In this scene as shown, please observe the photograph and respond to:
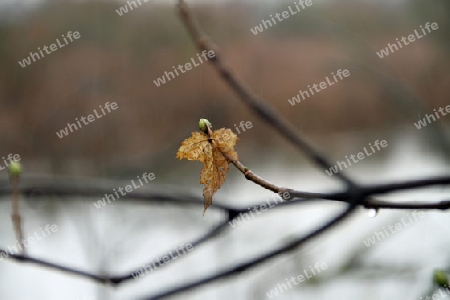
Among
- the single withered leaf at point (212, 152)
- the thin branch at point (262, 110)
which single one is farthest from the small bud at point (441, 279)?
the single withered leaf at point (212, 152)

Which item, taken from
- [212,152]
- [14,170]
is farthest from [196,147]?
[14,170]

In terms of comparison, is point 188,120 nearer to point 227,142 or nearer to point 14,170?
point 14,170

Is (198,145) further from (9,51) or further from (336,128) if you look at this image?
(336,128)

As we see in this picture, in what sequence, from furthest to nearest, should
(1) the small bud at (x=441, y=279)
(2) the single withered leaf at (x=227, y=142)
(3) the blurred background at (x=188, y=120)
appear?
1. (3) the blurred background at (x=188, y=120)
2. (1) the small bud at (x=441, y=279)
3. (2) the single withered leaf at (x=227, y=142)

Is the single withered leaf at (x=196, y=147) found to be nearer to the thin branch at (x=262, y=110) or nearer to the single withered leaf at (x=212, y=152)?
the single withered leaf at (x=212, y=152)

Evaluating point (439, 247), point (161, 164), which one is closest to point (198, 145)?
point (439, 247)

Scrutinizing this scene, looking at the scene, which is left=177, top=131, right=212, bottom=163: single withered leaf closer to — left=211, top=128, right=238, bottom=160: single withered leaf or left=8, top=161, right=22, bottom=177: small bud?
left=211, top=128, right=238, bottom=160: single withered leaf
